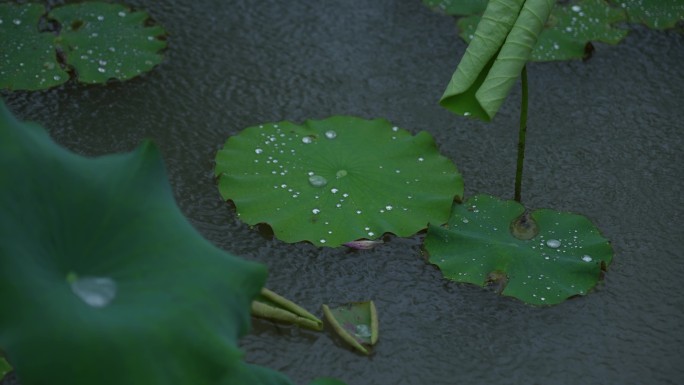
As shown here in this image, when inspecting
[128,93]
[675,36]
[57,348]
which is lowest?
[128,93]

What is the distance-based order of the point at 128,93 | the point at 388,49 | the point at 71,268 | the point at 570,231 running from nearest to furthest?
the point at 71,268, the point at 570,231, the point at 128,93, the point at 388,49

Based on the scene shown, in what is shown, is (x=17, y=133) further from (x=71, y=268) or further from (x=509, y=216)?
(x=509, y=216)

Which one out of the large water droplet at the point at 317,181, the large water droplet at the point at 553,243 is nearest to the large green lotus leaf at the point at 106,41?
the large water droplet at the point at 317,181

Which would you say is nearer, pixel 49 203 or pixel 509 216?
pixel 49 203

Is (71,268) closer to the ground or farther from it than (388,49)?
farther from it

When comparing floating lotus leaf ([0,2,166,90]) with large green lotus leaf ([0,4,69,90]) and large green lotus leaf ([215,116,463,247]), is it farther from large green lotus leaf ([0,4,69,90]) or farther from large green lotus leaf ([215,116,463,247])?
large green lotus leaf ([215,116,463,247])

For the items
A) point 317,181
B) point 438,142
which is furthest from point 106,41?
point 438,142

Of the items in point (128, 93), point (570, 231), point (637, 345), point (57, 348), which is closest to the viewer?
point (57, 348)

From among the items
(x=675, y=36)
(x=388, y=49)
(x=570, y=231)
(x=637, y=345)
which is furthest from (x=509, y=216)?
(x=675, y=36)
